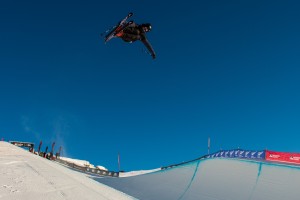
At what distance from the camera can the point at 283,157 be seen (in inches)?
739

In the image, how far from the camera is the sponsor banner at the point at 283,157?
17.9 m

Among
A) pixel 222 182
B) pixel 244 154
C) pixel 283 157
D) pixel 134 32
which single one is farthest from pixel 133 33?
pixel 283 157

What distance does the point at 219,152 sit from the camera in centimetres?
2364

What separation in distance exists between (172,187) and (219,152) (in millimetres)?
11670

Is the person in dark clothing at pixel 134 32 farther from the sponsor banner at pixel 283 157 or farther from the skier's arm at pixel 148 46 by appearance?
the sponsor banner at pixel 283 157

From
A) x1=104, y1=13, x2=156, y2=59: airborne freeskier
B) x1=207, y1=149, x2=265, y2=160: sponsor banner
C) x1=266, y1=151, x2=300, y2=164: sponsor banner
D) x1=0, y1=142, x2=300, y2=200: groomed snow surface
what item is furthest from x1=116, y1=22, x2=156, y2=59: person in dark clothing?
x1=266, y1=151, x2=300, y2=164: sponsor banner

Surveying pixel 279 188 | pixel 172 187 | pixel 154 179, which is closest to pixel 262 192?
pixel 279 188

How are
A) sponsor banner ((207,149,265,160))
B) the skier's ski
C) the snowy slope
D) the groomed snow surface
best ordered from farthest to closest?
sponsor banner ((207,149,265,160)), the skier's ski, the snowy slope, the groomed snow surface

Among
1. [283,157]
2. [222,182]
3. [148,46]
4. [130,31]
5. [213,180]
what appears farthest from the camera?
[283,157]

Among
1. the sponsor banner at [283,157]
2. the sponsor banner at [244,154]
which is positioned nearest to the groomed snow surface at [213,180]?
the sponsor banner at [283,157]

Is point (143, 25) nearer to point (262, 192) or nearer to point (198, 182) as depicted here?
point (198, 182)

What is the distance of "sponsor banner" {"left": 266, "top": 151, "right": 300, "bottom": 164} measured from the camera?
17947 mm

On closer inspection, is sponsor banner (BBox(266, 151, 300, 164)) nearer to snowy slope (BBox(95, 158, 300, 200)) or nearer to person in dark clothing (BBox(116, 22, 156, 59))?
snowy slope (BBox(95, 158, 300, 200))

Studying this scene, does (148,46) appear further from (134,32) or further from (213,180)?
(213,180)
